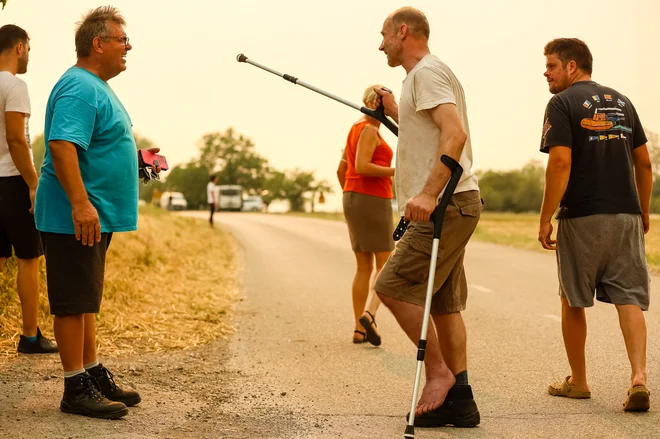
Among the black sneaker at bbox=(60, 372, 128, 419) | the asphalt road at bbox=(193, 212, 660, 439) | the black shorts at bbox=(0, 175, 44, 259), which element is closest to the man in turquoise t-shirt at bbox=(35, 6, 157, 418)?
the black sneaker at bbox=(60, 372, 128, 419)

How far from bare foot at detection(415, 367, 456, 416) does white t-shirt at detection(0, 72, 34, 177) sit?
340 centimetres

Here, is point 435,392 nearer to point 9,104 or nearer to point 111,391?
point 111,391

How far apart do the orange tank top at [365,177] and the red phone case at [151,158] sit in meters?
2.33

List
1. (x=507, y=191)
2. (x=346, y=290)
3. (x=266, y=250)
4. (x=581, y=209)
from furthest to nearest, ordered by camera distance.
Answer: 1. (x=507, y=191)
2. (x=266, y=250)
3. (x=346, y=290)
4. (x=581, y=209)

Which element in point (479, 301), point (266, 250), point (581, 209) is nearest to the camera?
point (581, 209)

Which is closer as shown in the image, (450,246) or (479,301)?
(450,246)

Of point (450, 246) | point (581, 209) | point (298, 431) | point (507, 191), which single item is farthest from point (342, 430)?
point (507, 191)

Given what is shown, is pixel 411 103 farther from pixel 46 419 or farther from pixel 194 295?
pixel 194 295

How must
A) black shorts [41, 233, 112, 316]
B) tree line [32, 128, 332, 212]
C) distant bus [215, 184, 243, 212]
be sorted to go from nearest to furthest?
black shorts [41, 233, 112, 316], distant bus [215, 184, 243, 212], tree line [32, 128, 332, 212]

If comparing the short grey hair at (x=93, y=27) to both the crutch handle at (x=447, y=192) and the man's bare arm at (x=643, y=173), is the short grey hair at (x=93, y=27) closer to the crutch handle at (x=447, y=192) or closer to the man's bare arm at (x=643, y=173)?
the crutch handle at (x=447, y=192)

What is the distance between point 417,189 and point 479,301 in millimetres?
6038

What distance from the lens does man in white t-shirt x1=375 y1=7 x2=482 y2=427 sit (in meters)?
5.13

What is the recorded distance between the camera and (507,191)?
61.9 metres

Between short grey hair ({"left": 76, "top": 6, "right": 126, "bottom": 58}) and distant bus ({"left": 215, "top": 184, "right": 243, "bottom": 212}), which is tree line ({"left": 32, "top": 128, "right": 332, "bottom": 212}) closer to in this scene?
distant bus ({"left": 215, "top": 184, "right": 243, "bottom": 212})
